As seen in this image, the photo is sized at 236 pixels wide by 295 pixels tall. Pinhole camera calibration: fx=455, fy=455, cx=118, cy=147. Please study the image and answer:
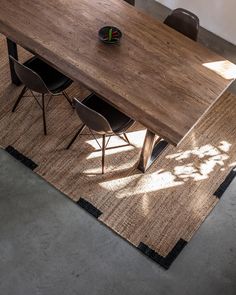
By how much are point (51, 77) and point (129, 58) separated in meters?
0.68

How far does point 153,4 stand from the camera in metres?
4.76

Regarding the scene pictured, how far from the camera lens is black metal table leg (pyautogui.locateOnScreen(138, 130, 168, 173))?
10.5 ft

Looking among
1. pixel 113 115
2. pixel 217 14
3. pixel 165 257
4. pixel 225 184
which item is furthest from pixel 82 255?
pixel 217 14

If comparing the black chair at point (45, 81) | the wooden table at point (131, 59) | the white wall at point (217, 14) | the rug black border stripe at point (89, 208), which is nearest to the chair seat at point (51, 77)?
the black chair at point (45, 81)

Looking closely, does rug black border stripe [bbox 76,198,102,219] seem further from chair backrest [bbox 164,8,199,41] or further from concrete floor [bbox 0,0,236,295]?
chair backrest [bbox 164,8,199,41]

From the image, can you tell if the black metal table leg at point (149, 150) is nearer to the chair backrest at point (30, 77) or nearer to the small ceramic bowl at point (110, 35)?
the small ceramic bowl at point (110, 35)

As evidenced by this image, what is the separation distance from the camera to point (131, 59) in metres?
3.18

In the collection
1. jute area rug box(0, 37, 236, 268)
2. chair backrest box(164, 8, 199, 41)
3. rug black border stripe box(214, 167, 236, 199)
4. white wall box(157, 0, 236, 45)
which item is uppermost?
white wall box(157, 0, 236, 45)

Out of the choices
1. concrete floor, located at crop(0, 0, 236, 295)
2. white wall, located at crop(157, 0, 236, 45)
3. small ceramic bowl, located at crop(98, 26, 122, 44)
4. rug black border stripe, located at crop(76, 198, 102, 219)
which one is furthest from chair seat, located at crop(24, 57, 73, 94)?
white wall, located at crop(157, 0, 236, 45)

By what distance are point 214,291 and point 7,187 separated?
1.66 m

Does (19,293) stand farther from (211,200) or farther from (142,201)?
(211,200)

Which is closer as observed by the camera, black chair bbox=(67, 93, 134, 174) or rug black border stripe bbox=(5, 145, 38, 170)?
black chair bbox=(67, 93, 134, 174)

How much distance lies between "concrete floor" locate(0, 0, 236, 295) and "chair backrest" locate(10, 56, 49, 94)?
0.69 metres

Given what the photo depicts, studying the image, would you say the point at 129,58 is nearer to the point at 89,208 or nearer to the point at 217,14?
the point at 89,208
